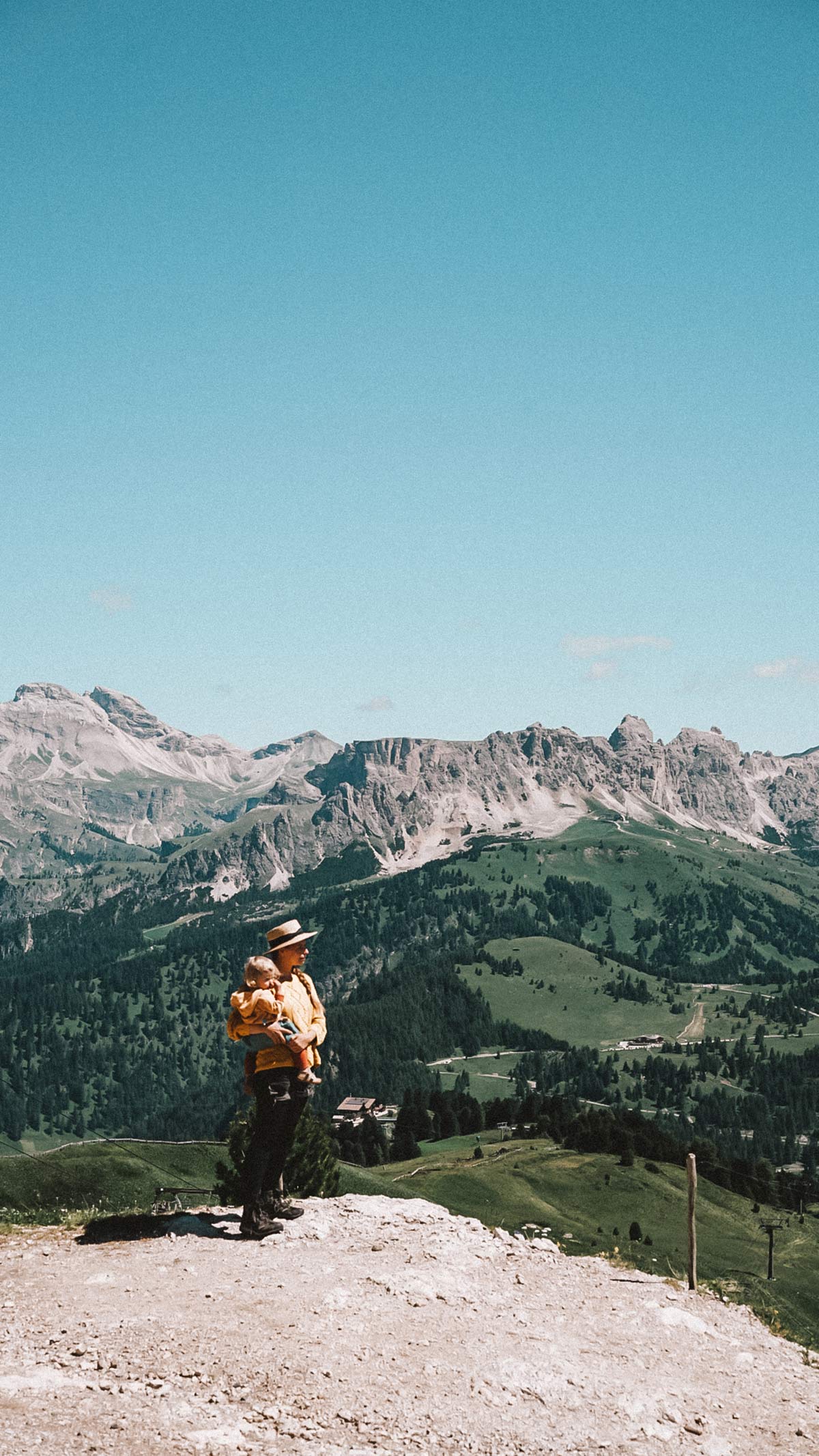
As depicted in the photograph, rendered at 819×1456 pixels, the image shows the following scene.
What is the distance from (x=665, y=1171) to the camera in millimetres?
192750

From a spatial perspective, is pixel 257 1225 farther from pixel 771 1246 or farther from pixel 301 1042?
pixel 771 1246

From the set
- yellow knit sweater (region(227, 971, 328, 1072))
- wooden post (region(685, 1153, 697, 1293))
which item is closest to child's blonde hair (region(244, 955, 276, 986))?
yellow knit sweater (region(227, 971, 328, 1072))

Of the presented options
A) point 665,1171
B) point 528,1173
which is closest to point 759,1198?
point 665,1171

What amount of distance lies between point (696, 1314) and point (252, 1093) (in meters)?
9.28

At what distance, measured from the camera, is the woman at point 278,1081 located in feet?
68.9

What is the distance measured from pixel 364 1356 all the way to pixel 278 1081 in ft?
18.0

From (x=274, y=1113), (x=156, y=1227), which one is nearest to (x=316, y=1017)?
(x=274, y=1113)

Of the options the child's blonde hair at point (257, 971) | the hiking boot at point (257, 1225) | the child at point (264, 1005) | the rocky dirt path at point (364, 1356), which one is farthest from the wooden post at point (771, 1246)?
the child's blonde hair at point (257, 971)

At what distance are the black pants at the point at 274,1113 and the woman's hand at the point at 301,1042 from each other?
A: 0.50m

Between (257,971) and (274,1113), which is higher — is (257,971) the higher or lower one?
the higher one

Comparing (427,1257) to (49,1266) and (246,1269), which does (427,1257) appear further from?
(49,1266)

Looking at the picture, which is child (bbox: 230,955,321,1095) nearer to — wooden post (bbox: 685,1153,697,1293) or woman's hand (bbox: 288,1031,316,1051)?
woman's hand (bbox: 288,1031,316,1051)

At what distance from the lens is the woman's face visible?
858 inches

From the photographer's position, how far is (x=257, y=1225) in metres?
21.9
